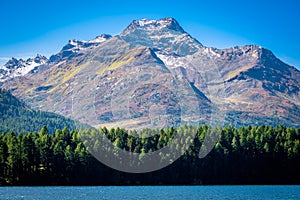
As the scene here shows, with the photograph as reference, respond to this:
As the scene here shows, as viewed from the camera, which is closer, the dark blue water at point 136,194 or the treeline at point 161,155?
the dark blue water at point 136,194

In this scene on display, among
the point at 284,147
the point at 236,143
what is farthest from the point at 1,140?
the point at 284,147

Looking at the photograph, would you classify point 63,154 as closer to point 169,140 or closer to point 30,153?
point 30,153

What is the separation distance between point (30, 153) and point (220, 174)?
4861 cm

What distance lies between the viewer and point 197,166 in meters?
136

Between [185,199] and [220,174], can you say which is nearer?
[185,199]

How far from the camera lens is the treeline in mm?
123375

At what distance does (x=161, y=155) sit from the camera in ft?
447

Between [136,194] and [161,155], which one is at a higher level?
[161,155]

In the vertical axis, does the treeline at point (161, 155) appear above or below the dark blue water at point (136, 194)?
above

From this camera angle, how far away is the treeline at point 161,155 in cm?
12338

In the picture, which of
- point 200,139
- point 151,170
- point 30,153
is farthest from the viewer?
point 200,139

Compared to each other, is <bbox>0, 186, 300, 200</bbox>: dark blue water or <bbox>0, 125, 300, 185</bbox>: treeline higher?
<bbox>0, 125, 300, 185</bbox>: treeline

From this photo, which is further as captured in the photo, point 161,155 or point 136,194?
point 161,155

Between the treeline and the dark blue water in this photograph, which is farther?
the treeline
